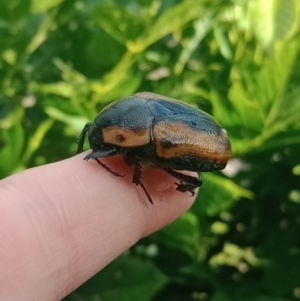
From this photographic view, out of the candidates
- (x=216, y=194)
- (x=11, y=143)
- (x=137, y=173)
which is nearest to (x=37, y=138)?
(x=11, y=143)

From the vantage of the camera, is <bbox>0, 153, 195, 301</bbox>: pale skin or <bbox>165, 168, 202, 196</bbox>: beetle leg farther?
<bbox>165, 168, 202, 196</bbox>: beetle leg

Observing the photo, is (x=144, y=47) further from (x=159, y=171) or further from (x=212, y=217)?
(x=212, y=217)

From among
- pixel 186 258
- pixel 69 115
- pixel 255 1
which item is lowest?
pixel 186 258

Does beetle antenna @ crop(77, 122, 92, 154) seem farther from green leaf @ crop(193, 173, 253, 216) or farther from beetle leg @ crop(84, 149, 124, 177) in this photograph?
green leaf @ crop(193, 173, 253, 216)

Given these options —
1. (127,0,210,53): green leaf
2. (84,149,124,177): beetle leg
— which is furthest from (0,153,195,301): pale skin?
(127,0,210,53): green leaf

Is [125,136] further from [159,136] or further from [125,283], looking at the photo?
[125,283]

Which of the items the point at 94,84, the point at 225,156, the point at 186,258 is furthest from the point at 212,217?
the point at 94,84

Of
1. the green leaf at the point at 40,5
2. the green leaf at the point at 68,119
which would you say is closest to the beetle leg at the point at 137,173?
the green leaf at the point at 68,119

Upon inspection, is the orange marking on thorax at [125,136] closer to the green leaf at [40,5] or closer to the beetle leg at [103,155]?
the beetle leg at [103,155]
